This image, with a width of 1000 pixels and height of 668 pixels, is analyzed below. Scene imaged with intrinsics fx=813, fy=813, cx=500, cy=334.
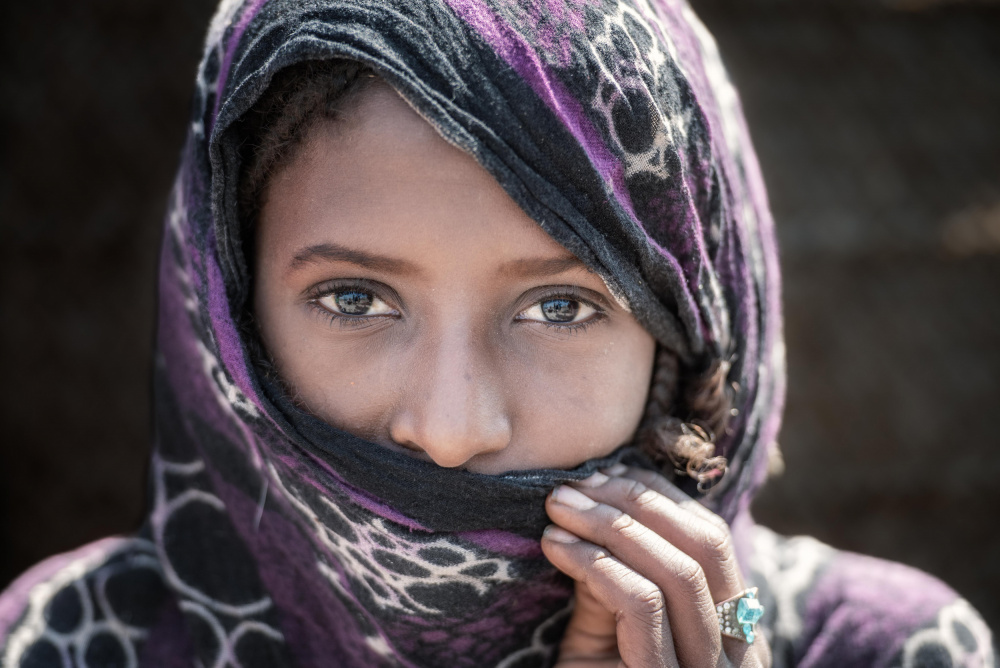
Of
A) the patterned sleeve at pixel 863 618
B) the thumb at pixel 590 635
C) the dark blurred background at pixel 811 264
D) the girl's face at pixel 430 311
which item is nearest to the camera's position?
the girl's face at pixel 430 311

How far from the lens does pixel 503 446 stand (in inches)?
47.8

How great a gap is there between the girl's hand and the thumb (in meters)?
0.06

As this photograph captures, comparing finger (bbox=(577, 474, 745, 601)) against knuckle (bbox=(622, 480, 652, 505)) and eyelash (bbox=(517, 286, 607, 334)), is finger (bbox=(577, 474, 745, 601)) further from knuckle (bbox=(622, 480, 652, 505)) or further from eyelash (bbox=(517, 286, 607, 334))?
eyelash (bbox=(517, 286, 607, 334))

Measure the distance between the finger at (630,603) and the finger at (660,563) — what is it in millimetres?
18

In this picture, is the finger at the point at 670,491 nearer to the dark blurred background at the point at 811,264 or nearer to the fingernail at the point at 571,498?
the fingernail at the point at 571,498

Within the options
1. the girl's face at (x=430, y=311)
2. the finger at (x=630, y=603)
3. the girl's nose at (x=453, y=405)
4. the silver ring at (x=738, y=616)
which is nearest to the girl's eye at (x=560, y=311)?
the girl's face at (x=430, y=311)

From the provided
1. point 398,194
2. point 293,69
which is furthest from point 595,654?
point 293,69

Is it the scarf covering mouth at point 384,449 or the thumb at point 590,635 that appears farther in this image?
the thumb at point 590,635

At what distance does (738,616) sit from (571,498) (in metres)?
0.34

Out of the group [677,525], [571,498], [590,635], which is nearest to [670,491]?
[677,525]

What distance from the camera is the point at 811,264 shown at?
2791 millimetres

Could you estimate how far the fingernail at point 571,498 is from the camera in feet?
4.12

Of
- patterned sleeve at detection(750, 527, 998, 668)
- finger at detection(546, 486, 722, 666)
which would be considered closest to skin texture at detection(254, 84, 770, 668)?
finger at detection(546, 486, 722, 666)

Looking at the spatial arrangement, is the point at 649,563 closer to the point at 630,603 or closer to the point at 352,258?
the point at 630,603
